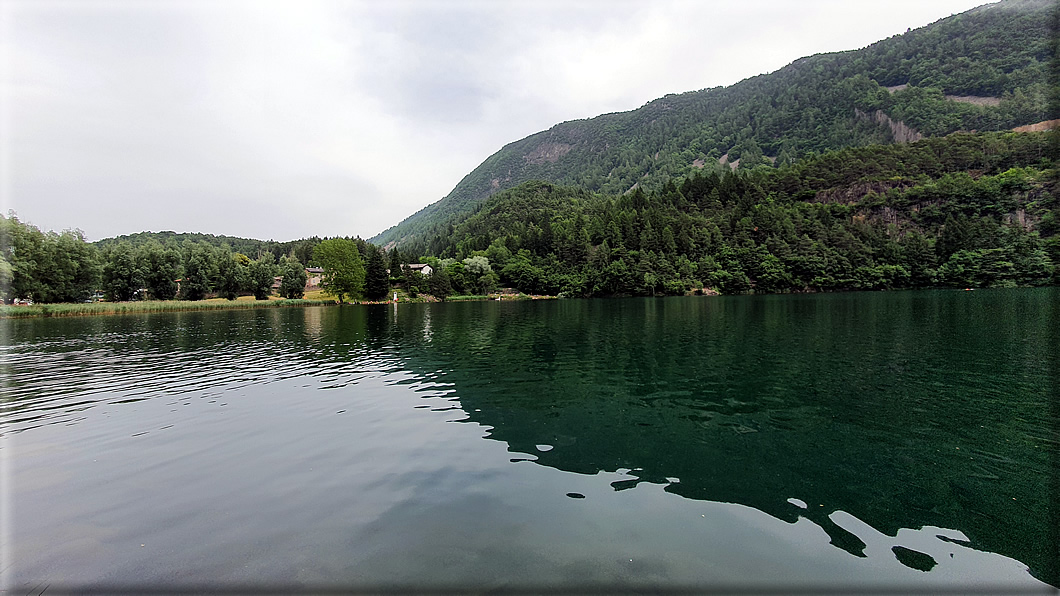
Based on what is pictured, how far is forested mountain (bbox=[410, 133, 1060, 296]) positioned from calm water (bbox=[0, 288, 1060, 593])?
391 feet

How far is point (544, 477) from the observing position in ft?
30.2

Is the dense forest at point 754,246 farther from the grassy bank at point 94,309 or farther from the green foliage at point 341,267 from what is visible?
the grassy bank at point 94,309

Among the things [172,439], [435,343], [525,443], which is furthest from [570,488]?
[435,343]

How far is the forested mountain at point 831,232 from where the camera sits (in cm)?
12206

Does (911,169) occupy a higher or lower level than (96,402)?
higher

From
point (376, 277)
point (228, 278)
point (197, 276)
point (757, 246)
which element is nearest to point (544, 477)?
point (376, 277)

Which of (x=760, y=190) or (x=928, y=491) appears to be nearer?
(x=928, y=491)

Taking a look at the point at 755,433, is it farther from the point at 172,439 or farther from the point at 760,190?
the point at 760,190

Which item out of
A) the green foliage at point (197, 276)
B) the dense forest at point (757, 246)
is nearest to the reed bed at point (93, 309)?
the dense forest at point (757, 246)

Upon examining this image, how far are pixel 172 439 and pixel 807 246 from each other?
154875 mm

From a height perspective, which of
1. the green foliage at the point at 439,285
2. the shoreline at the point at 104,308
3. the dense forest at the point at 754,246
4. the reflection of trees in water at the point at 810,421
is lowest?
the reflection of trees in water at the point at 810,421

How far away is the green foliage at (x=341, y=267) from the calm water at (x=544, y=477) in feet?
334

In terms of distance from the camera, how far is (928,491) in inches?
321

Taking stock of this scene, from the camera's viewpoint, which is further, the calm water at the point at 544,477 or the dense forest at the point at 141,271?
the dense forest at the point at 141,271
